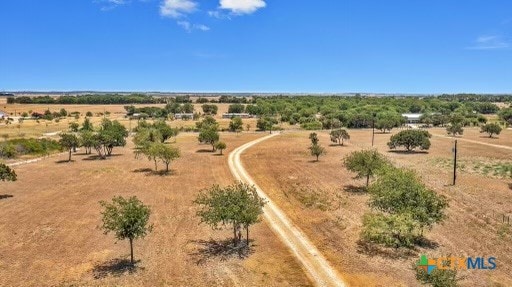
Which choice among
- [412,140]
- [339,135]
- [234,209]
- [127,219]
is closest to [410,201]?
[234,209]

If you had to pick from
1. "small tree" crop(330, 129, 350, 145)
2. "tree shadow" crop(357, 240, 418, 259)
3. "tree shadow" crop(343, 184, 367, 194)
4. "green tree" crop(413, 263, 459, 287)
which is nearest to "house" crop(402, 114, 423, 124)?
"small tree" crop(330, 129, 350, 145)

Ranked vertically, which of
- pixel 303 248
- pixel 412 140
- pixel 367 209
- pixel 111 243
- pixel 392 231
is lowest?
pixel 111 243

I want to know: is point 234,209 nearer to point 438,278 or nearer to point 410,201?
point 438,278

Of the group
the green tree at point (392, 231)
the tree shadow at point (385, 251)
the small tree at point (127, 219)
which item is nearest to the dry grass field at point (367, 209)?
the tree shadow at point (385, 251)

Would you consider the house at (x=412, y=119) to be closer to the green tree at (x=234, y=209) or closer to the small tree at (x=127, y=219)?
the green tree at (x=234, y=209)

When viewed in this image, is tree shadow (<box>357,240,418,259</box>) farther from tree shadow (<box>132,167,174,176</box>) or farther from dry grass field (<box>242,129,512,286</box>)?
tree shadow (<box>132,167,174,176</box>)
